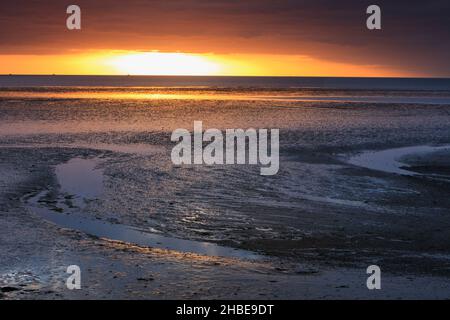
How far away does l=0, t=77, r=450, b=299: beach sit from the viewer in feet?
26.8

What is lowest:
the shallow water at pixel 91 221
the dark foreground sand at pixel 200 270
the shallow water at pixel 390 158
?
the dark foreground sand at pixel 200 270

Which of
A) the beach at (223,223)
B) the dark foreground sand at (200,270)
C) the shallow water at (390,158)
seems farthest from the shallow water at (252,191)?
the dark foreground sand at (200,270)

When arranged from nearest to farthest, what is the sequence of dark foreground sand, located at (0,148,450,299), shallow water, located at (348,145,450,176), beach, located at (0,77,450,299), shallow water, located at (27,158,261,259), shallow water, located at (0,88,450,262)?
1. dark foreground sand, located at (0,148,450,299)
2. beach, located at (0,77,450,299)
3. shallow water, located at (27,158,261,259)
4. shallow water, located at (0,88,450,262)
5. shallow water, located at (348,145,450,176)

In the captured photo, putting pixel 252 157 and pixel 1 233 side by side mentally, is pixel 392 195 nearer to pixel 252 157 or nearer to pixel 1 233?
pixel 252 157

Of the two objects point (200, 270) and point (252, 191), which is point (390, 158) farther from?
point (200, 270)

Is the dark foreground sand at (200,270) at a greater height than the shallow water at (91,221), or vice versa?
the shallow water at (91,221)

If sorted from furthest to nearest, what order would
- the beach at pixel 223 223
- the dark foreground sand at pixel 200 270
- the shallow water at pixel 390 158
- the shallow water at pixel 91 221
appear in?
the shallow water at pixel 390 158 → the shallow water at pixel 91 221 → the beach at pixel 223 223 → the dark foreground sand at pixel 200 270

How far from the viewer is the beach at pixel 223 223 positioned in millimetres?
8164

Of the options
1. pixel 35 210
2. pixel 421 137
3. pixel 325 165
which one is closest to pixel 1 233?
pixel 35 210

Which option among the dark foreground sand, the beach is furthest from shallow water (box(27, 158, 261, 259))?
the dark foreground sand

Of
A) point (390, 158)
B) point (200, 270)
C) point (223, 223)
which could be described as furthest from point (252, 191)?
point (390, 158)

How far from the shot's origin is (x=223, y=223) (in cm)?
1155

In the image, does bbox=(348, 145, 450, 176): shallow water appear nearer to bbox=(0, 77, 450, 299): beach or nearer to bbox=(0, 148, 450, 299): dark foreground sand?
bbox=(0, 77, 450, 299): beach

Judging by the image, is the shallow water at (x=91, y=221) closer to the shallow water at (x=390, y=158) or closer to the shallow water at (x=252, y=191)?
the shallow water at (x=252, y=191)
